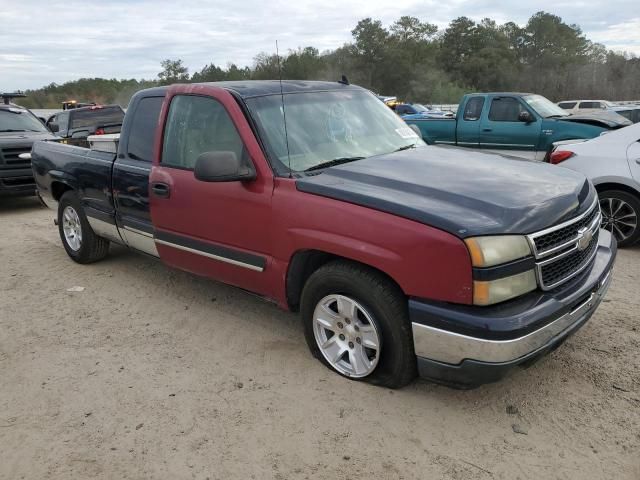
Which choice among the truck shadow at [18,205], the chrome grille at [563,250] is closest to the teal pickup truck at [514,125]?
the chrome grille at [563,250]

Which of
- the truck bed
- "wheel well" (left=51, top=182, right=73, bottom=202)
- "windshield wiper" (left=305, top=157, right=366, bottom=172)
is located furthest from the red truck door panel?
"wheel well" (left=51, top=182, right=73, bottom=202)

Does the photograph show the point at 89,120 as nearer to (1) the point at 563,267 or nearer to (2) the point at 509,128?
(2) the point at 509,128

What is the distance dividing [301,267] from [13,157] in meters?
7.55

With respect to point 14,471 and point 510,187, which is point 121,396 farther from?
point 510,187

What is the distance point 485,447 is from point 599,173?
163 inches

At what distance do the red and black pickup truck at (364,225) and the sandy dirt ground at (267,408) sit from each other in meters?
0.33

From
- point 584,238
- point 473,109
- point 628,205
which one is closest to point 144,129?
point 584,238

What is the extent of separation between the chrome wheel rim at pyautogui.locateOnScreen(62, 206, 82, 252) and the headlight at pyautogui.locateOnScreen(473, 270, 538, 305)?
15.1 ft

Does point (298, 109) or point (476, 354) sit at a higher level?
point (298, 109)

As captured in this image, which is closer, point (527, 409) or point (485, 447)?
point (485, 447)

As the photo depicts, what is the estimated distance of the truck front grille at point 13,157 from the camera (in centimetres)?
888

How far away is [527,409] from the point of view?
307 cm

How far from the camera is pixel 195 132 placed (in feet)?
13.4

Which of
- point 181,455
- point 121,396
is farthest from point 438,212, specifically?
point 121,396
